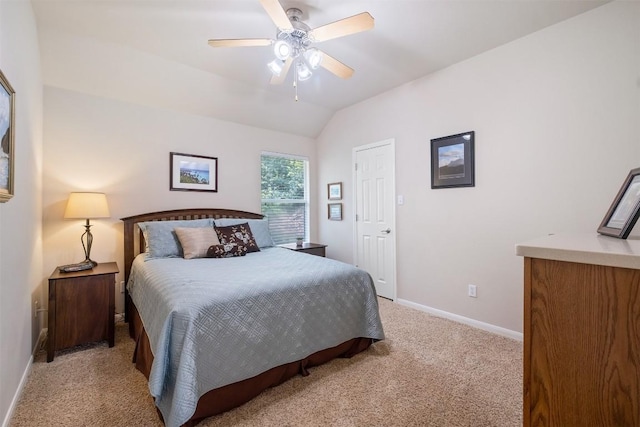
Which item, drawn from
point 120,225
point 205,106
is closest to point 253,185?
point 205,106

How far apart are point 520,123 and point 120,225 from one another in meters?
4.07

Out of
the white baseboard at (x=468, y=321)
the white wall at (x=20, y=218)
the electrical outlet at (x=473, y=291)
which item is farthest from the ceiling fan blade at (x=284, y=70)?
the white baseboard at (x=468, y=321)

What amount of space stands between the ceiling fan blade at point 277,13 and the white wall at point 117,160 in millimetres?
2158

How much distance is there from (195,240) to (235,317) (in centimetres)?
144

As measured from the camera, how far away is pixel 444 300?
310cm

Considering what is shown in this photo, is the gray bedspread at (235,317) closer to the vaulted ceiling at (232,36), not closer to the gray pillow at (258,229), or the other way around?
the gray pillow at (258,229)

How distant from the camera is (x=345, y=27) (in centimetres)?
185

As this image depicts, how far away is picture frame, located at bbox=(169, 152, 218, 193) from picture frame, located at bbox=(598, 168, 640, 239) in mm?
3645

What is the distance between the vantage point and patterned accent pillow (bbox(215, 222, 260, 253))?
302cm

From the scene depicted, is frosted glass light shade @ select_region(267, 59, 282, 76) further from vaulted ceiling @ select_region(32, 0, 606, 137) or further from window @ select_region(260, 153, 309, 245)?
window @ select_region(260, 153, 309, 245)

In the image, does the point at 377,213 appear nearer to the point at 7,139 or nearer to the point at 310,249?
the point at 310,249

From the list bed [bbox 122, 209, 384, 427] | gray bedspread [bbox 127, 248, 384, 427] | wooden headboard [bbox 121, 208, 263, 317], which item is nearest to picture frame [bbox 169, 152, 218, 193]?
wooden headboard [bbox 121, 208, 263, 317]

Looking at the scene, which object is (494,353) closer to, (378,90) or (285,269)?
(285,269)

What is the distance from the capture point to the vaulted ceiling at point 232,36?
2111 mm
